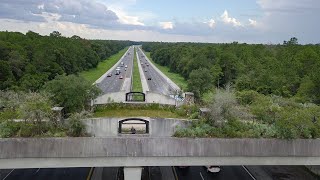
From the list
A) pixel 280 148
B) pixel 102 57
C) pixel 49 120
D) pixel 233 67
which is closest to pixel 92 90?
pixel 49 120

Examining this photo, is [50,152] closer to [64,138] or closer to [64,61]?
[64,138]

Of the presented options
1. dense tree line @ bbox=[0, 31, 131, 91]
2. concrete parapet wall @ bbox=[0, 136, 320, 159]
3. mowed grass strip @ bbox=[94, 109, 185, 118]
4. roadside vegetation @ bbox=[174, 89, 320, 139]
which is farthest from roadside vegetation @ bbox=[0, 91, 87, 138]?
dense tree line @ bbox=[0, 31, 131, 91]

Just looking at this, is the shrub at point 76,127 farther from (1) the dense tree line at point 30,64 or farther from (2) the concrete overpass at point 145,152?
(1) the dense tree line at point 30,64

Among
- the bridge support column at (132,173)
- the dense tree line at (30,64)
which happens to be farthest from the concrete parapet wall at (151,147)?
the dense tree line at (30,64)

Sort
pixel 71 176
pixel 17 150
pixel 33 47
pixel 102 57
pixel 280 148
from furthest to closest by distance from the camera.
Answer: pixel 102 57, pixel 33 47, pixel 71 176, pixel 280 148, pixel 17 150

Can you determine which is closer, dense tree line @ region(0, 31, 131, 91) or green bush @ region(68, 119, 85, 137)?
green bush @ region(68, 119, 85, 137)

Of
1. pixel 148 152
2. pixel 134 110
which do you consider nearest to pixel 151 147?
pixel 148 152

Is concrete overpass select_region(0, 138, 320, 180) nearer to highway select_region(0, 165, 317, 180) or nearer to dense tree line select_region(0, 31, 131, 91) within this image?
highway select_region(0, 165, 317, 180)
